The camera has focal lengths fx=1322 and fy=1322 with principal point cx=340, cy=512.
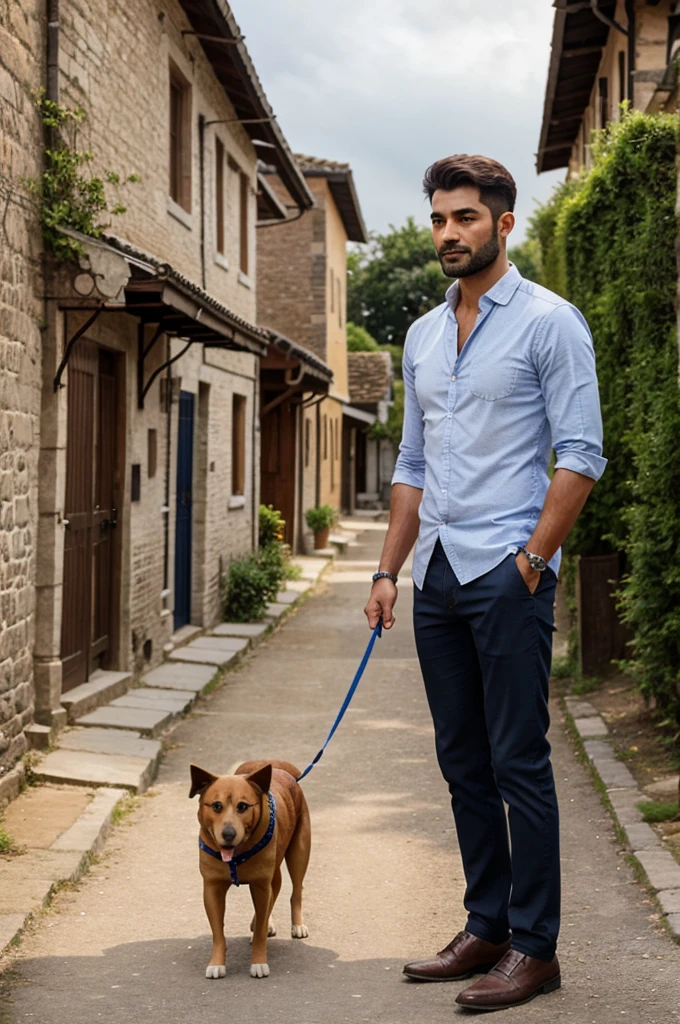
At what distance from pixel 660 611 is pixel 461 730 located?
328 centimetres

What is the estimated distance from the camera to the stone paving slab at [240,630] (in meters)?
13.4

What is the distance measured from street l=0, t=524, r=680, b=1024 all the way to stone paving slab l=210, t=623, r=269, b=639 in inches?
169

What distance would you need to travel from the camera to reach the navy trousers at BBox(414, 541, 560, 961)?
3783 mm

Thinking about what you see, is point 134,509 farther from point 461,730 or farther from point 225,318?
point 461,730

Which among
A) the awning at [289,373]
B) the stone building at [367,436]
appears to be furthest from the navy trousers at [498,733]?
the stone building at [367,436]

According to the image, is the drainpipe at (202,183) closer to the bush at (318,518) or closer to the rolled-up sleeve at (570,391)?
the bush at (318,518)

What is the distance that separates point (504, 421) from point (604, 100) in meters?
13.6

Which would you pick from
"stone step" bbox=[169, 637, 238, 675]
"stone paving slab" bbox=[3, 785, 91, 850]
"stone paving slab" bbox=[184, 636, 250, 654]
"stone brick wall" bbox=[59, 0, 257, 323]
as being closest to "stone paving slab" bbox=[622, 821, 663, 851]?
"stone paving slab" bbox=[3, 785, 91, 850]

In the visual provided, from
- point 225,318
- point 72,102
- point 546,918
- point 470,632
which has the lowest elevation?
point 546,918

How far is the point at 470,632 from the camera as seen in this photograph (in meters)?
3.95

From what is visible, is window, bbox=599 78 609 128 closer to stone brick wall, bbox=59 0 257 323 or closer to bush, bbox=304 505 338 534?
stone brick wall, bbox=59 0 257 323

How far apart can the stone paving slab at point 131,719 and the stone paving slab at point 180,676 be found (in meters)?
1.14

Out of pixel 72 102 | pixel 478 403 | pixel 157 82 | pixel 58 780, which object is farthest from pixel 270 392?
pixel 478 403

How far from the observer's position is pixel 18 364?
7.24 metres
